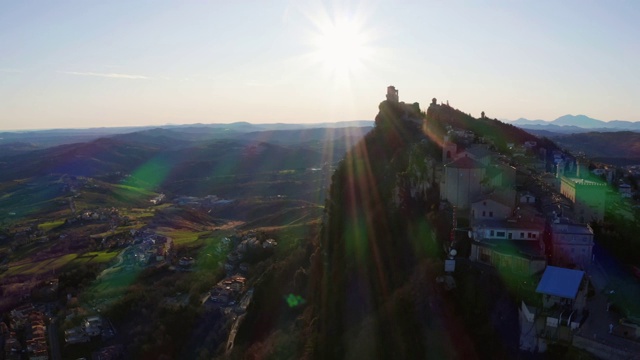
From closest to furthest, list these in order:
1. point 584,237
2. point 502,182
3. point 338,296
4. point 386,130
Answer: point 584,237
point 502,182
point 338,296
point 386,130

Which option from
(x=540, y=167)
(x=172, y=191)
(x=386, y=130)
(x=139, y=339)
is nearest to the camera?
(x=540, y=167)

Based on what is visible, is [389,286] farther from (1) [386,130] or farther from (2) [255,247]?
(2) [255,247]

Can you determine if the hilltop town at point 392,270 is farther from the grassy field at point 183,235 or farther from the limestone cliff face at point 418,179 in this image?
the grassy field at point 183,235

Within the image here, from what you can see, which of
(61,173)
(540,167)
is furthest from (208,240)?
(61,173)

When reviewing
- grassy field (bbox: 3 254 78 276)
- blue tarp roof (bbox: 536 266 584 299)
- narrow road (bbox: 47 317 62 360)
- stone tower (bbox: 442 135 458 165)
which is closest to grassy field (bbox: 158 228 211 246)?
grassy field (bbox: 3 254 78 276)

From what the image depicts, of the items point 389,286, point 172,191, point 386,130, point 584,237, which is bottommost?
point 172,191
